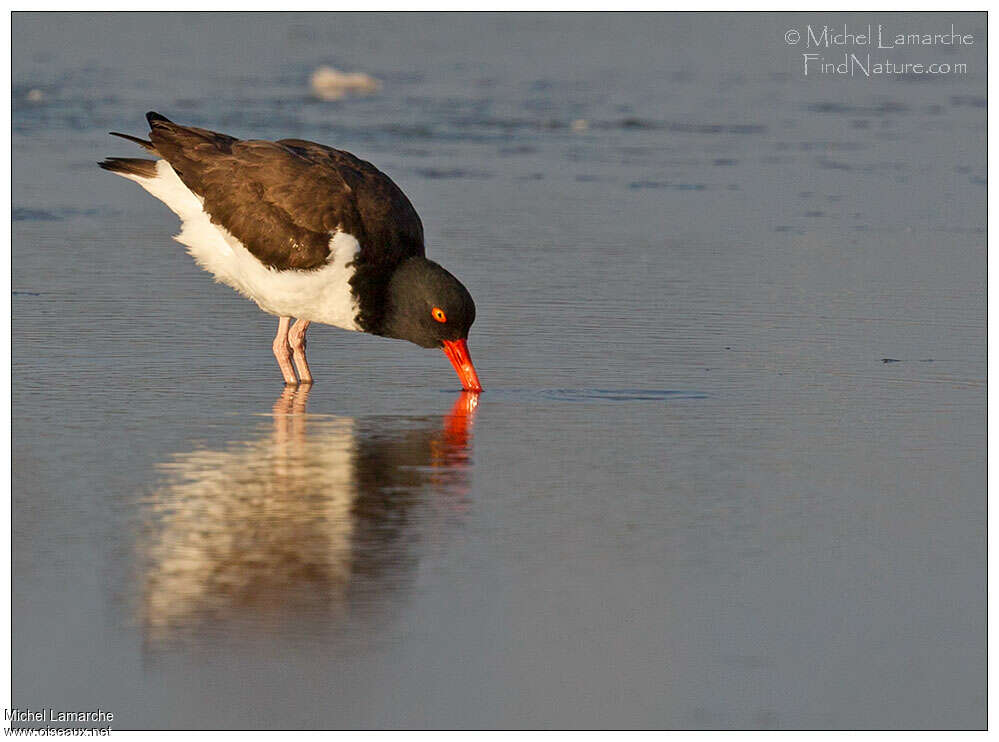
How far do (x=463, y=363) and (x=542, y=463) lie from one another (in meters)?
1.49

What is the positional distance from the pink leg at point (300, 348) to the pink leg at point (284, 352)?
1.4 inches

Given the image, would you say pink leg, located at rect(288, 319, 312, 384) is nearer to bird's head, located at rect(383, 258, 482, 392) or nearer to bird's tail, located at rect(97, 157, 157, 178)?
bird's head, located at rect(383, 258, 482, 392)

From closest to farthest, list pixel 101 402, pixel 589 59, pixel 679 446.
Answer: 1. pixel 679 446
2. pixel 101 402
3. pixel 589 59

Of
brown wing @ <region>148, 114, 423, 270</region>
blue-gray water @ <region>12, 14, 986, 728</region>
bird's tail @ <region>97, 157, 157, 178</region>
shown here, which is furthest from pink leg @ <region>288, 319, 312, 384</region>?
bird's tail @ <region>97, 157, 157, 178</region>

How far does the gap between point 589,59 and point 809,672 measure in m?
18.9

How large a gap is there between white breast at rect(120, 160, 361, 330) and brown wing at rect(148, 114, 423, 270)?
0.05 m

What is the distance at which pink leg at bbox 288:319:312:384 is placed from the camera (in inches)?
341

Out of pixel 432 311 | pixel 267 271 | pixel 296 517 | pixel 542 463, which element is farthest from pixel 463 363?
pixel 296 517

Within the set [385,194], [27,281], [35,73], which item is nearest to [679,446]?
[385,194]

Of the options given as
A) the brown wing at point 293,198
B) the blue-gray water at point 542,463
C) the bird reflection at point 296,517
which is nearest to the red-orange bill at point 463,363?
the blue-gray water at point 542,463

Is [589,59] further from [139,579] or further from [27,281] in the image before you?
[139,579]

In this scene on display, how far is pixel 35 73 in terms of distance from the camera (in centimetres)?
2020

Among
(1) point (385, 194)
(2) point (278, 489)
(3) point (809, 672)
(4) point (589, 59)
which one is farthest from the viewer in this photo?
(4) point (589, 59)

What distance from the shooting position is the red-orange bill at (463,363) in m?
8.37
